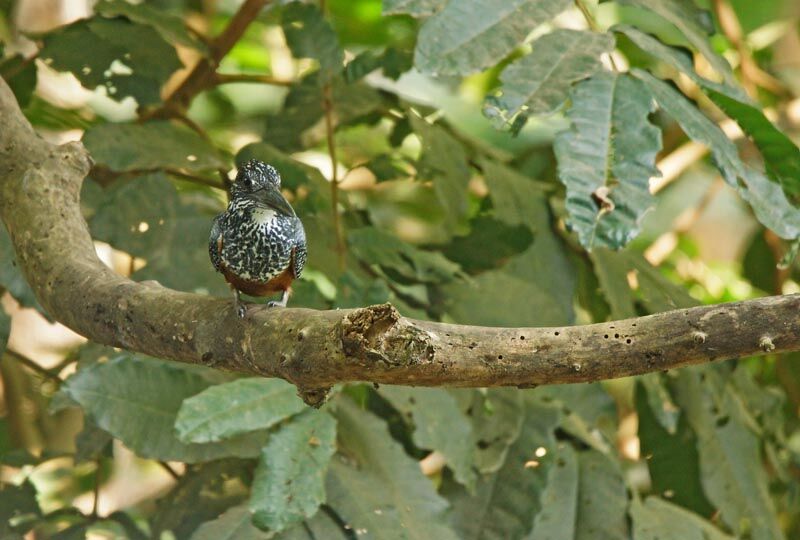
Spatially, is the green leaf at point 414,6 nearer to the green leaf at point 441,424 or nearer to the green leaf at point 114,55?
the green leaf at point 441,424

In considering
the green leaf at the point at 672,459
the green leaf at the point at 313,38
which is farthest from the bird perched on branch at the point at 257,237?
the green leaf at the point at 672,459

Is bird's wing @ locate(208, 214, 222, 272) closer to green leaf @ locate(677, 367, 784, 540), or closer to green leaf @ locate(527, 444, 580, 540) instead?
green leaf @ locate(527, 444, 580, 540)

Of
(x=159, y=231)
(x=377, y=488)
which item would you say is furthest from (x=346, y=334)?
(x=159, y=231)

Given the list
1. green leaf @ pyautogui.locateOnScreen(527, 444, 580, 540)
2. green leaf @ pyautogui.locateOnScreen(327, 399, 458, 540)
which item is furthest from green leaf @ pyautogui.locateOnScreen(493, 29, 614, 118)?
green leaf @ pyautogui.locateOnScreen(527, 444, 580, 540)

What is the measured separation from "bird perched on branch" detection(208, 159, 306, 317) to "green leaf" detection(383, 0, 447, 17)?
355 mm

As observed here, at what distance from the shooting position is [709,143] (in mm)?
1635

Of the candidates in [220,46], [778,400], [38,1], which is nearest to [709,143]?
[778,400]

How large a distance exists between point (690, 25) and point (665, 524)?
1.03 metres

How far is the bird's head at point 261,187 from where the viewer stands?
1635 mm

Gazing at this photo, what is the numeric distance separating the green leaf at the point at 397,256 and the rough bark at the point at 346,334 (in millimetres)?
622

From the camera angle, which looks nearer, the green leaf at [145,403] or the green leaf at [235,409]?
the green leaf at [235,409]

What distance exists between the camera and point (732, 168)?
5.43 ft

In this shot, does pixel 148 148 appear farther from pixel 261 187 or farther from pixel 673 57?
pixel 673 57

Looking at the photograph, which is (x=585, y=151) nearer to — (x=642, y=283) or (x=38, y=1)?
(x=642, y=283)
